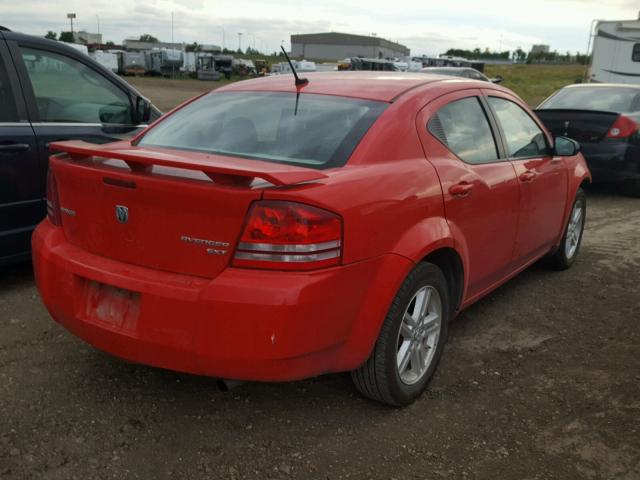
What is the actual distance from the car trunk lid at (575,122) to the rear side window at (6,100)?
6.41 meters

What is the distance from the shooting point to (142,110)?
16.9ft

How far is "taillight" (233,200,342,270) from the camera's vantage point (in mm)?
2389

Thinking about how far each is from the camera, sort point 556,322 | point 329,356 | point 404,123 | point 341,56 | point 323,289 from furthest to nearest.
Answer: point 341,56 < point 556,322 < point 404,123 < point 329,356 < point 323,289

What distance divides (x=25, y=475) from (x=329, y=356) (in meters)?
1.25

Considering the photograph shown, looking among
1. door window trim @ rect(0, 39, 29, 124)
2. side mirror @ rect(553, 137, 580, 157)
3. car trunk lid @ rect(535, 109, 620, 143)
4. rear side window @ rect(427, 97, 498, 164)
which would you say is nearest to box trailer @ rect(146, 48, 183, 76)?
car trunk lid @ rect(535, 109, 620, 143)

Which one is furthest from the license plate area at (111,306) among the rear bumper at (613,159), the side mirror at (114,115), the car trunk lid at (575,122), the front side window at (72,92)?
the rear bumper at (613,159)

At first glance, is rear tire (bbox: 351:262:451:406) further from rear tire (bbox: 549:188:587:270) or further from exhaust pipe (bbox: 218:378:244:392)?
rear tire (bbox: 549:188:587:270)

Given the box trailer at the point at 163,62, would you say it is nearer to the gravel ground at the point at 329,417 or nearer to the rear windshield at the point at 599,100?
the rear windshield at the point at 599,100

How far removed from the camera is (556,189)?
455 cm

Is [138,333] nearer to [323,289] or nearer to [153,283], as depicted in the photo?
[153,283]

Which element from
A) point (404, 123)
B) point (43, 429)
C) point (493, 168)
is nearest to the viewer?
point (43, 429)

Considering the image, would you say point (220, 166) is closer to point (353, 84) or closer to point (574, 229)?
point (353, 84)

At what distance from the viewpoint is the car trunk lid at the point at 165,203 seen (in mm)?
2406

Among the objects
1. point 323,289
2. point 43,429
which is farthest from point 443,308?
point 43,429
